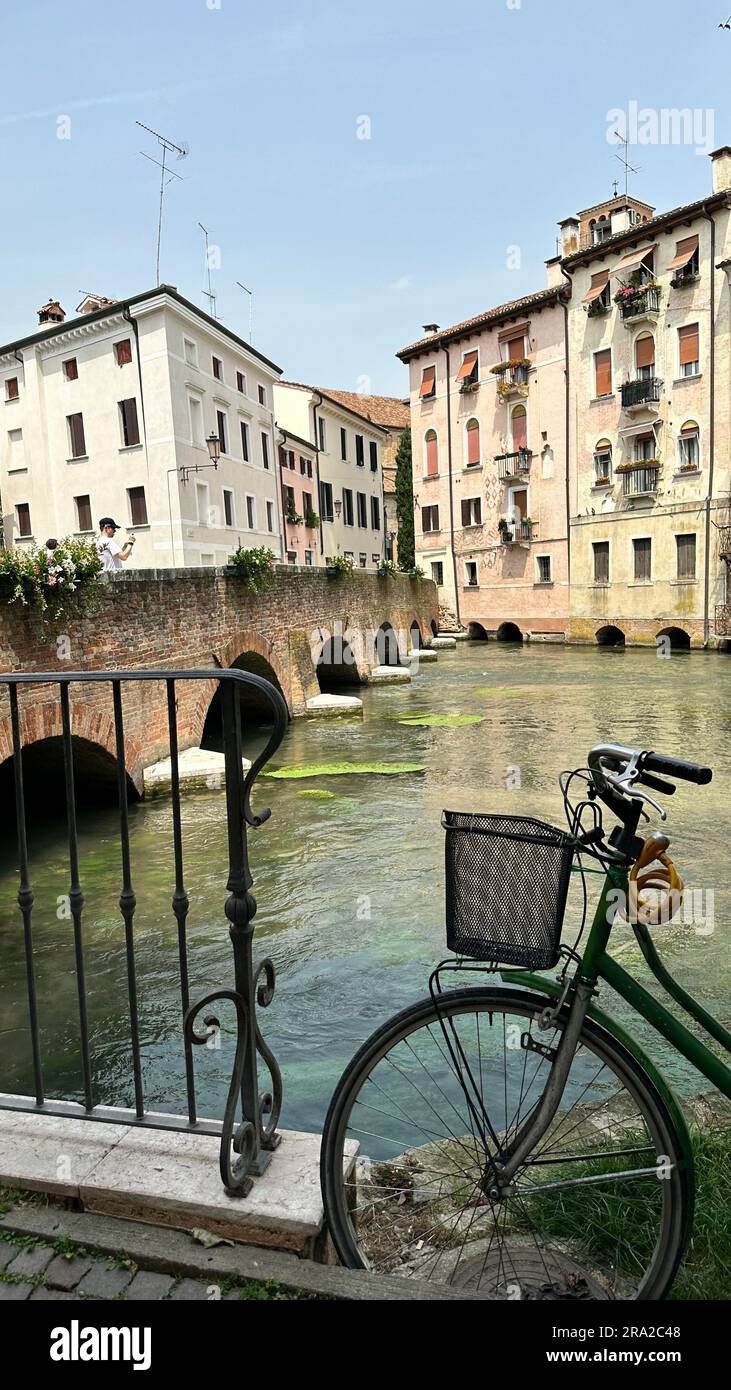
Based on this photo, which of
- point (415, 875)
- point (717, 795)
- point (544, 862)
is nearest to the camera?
point (544, 862)

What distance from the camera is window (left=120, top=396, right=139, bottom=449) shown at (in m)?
25.4

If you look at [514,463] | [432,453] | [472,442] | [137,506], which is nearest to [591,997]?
[137,506]

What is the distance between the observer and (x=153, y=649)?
1037 cm

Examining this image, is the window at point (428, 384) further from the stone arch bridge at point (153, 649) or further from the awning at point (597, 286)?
the stone arch bridge at point (153, 649)

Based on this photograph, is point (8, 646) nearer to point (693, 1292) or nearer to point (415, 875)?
point (415, 875)

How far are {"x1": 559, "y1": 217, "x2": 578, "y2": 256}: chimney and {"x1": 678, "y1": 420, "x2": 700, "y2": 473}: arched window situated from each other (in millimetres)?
8856

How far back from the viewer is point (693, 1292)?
201cm

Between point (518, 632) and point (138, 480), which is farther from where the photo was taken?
point (518, 632)

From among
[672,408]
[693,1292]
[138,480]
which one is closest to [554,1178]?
[693,1292]

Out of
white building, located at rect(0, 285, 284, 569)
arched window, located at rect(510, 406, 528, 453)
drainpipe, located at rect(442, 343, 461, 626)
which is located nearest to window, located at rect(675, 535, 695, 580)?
arched window, located at rect(510, 406, 528, 453)

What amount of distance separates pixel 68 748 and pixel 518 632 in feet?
114

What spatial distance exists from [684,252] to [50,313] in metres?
19.6

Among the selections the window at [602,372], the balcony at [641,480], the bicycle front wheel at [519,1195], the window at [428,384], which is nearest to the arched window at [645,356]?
the window at [602,372]

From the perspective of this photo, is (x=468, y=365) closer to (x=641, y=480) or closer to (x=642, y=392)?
(x=642, y=392)
